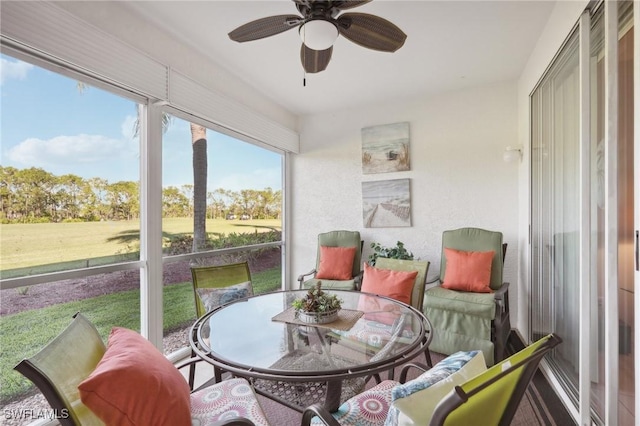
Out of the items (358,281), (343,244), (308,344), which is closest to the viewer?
(308,344)

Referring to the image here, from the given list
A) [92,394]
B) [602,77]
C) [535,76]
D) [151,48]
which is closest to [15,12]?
[151,48]

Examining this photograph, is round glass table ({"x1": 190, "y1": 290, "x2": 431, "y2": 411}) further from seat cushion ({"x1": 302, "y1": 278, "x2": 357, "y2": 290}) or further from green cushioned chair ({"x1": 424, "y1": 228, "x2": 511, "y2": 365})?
seat cushion ({"x1": 302, "y1": 278, "x2": 357, "y2": 290})

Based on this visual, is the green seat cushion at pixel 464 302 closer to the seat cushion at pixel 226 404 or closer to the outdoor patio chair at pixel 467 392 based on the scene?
the outdoor patio chair at pixel 467 392

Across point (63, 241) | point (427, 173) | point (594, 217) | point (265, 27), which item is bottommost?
point (63, 241)

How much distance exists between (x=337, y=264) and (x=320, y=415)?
2.72m

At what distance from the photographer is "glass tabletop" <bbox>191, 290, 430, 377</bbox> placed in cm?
133

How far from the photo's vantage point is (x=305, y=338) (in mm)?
1626

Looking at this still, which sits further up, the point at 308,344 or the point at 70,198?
the point at 70,198

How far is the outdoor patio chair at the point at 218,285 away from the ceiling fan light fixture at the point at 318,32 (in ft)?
5.92

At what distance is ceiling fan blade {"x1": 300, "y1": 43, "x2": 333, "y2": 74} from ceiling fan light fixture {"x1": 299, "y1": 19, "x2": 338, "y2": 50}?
236 mm

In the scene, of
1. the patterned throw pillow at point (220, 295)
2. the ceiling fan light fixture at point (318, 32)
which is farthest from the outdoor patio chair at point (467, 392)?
the ceiling fan light fixture at point (318, 32)

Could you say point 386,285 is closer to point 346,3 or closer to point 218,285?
point 218,285

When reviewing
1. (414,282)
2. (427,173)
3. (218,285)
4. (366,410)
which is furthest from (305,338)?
(427,173)

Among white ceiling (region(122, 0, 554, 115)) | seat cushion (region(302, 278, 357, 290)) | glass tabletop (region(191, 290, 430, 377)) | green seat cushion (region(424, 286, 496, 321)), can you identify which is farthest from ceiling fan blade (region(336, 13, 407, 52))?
seat cushion (region(302, 278, 357, 290))
